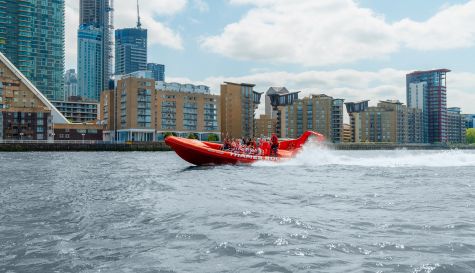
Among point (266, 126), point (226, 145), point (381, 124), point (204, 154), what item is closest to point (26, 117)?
point (226, 145)

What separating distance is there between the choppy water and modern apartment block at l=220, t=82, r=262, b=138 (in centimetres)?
13649

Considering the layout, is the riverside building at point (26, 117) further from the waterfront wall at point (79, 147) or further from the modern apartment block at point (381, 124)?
the modern apartment block at point (381, 124)

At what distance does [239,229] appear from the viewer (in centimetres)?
1117

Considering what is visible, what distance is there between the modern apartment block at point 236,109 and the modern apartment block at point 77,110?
6601 cm

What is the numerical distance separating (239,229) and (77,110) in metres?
194

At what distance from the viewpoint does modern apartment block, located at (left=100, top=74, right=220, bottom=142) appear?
422 ft

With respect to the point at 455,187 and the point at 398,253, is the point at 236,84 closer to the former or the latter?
the point at 455,187

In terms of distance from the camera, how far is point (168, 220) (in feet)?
40.6

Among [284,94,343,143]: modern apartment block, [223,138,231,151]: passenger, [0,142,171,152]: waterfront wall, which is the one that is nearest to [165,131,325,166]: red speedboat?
[223,138,231,151]: passenger

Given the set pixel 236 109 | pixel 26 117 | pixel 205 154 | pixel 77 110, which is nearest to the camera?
pixel 205 154

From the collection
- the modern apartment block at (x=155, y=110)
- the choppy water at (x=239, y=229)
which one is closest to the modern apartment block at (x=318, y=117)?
the modern apartment block at (x=155, y=110)

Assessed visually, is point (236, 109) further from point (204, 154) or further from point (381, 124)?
point (204, 154)

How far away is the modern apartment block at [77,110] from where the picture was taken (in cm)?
19012

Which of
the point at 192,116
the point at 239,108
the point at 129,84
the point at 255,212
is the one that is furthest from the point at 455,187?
the point at 239,108
